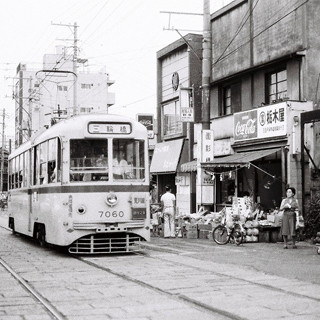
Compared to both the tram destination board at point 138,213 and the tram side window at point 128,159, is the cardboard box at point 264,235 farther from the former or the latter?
the tram side window at point 128,159

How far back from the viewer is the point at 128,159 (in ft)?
46.8

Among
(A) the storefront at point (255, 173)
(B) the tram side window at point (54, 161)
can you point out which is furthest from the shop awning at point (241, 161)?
(B) the tram side window at point (54, 161)

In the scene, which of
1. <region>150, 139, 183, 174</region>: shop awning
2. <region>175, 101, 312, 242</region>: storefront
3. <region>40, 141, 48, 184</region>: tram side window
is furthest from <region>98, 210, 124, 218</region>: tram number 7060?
<region>150, 139, 183, 174</region>: shop awning

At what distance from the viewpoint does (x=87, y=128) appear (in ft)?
45.9

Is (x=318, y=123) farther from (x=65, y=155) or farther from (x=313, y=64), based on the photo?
(x=65, y=155)

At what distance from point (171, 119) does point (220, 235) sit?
13.4 meters

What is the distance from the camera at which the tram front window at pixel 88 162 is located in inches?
549

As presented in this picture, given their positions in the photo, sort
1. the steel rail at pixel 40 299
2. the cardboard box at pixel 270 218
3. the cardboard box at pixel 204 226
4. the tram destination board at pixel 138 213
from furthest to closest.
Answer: the cardboard box at pixel 204 226 → the cardboard box at pixel 270 218 → the tram destination board at pixel 138 213 → the steel rail at pixel 40 299

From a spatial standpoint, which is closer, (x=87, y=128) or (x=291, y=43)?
(x=87, y=128)

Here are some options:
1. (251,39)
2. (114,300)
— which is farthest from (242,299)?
(251,39)

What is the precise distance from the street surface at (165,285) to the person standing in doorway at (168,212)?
426cm

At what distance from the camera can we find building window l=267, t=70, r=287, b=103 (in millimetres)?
20781

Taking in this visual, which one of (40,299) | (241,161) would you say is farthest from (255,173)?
(40,299)

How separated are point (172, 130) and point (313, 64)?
37.2 feet
